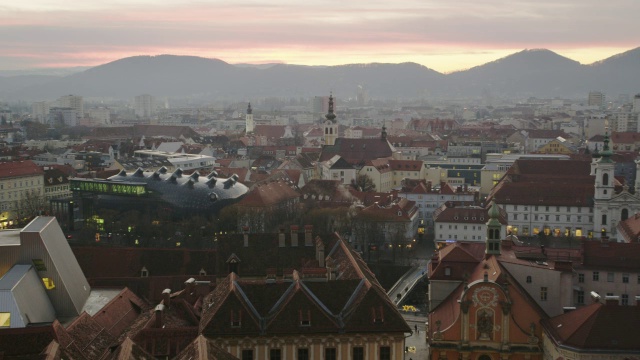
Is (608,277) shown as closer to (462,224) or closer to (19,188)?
(462,224)

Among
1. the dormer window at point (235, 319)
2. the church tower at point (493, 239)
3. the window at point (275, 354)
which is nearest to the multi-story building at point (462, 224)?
the church tower at point (493, 239)

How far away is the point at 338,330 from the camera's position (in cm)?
2966

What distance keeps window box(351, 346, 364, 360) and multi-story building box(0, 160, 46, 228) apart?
5575 cm

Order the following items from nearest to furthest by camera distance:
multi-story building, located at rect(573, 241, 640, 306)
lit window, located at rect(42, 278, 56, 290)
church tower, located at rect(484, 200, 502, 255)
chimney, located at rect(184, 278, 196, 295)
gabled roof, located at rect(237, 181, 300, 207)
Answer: chimney, located at rect(184, 278, 196, 295) < lit window, located at rect(42, 278, 56, 290) < church tower, located at rect(484, 200, 502, 255) < multi-story building, located at rect(573, 241, 640, 306) < gabled roof, located at rect(237, 181, 300, 207)

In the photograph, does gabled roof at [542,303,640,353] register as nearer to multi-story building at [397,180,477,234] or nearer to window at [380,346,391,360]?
window at [380,346,391,360]

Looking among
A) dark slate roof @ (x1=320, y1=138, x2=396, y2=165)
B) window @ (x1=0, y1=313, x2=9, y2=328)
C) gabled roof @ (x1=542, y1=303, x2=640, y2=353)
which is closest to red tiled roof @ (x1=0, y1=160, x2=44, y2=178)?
dark slate roof @ (x1=320, y1=138, x2=396, y2=165)

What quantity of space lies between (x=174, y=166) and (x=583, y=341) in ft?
259

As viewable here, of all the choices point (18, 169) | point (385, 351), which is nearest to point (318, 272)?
point (385, 351)

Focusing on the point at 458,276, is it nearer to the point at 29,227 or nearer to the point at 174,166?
the point at 29,227

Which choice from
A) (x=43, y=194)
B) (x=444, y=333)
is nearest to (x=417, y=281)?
(x=444, y=333)

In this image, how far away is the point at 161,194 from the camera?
73.4m

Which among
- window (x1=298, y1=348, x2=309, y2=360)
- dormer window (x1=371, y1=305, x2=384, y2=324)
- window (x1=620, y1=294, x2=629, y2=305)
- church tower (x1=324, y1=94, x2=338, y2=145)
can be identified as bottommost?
window (x1=620, y1=294, x2=629, y2=305)

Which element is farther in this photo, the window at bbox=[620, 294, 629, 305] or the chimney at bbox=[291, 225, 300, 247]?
the chimney at bbox=[291, 225, 300, 247]

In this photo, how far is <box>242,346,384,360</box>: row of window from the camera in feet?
97.9
